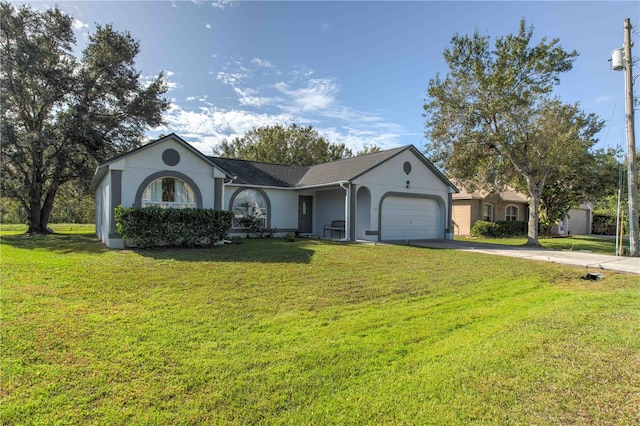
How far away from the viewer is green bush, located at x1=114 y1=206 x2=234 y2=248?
36.8 feet

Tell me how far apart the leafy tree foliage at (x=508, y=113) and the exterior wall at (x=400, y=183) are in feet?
4.96

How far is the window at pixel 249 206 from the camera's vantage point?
1745cm

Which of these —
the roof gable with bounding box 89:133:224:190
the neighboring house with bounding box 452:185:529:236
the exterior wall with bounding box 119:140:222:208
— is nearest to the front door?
the exterior wall with bounding box 119:140:222:208

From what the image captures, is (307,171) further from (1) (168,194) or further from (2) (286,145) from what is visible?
(2) (286,145)

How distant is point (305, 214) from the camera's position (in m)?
20.1

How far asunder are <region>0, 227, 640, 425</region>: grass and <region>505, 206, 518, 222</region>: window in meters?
20.7

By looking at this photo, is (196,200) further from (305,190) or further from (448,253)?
(448,253)

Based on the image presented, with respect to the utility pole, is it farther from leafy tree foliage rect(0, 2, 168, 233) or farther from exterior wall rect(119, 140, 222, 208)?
leafy tree foliage rect(0, 2, 168, 233)

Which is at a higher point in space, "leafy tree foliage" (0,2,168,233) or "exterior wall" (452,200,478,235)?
"leafy tree foliage" (0,2,168,233)

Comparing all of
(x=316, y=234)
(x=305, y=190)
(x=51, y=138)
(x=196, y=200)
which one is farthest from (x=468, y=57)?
(x=51, y=138)

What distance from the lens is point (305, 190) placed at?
1931cm

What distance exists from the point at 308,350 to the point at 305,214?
53.1ft

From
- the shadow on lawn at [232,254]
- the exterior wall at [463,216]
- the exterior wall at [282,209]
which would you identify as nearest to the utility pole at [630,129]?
the exterior wall at [463,216]

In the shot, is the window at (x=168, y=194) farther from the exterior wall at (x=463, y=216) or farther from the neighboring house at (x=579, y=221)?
the neighboring house at (x=579, y=221)
